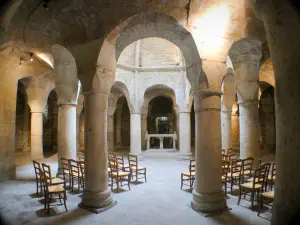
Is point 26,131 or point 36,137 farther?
point 26,131

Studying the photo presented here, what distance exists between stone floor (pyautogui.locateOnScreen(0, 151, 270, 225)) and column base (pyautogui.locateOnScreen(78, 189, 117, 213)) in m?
0.14

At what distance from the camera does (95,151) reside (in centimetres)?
511

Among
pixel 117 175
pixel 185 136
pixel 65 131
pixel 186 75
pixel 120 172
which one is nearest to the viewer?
pixel 186 75

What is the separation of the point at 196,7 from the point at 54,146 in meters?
16.3

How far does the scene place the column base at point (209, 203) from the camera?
4742 millimetres

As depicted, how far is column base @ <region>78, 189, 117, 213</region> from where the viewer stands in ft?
16.0

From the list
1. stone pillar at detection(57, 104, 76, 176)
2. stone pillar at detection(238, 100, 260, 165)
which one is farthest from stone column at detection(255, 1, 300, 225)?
stone pillar at detection(57, 104, 76, 176)

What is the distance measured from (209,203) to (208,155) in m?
1.00

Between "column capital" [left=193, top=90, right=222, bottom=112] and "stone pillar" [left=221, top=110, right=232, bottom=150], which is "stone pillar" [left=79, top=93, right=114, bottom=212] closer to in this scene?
"column capital" [left=193, top=90, right=222, bottom=112]

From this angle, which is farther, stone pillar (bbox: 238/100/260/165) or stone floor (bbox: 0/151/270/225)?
stone pillar (bbox: 238/100/260/165)

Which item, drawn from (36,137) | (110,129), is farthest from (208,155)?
(110,129)

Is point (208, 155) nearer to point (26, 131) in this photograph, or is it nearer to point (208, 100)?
point (208, 100)

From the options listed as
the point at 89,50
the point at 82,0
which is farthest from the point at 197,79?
the point at 82,0

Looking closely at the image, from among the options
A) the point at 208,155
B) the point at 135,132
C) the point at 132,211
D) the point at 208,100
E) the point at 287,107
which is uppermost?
the point at 208,100
